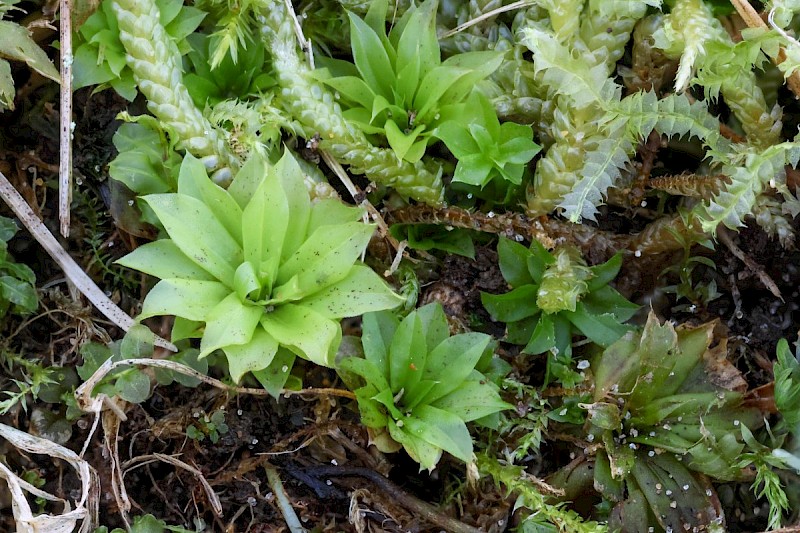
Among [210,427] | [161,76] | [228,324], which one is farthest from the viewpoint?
[210,427]

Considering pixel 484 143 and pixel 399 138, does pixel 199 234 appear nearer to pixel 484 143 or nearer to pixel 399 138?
pixel 399 138

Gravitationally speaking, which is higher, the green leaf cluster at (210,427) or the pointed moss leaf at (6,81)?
the pointed moss leaf at (6,81)

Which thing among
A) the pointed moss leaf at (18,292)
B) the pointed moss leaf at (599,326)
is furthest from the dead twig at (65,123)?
the pointed moss leaf at (599,326)

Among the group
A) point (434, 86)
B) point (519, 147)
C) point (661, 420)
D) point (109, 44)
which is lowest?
point (661, 420)

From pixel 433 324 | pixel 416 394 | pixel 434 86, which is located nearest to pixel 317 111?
pixel 434 86

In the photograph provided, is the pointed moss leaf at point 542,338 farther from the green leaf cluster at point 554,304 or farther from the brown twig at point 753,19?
the brown twig at point 753,19

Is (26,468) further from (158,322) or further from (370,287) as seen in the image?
(370,287)
